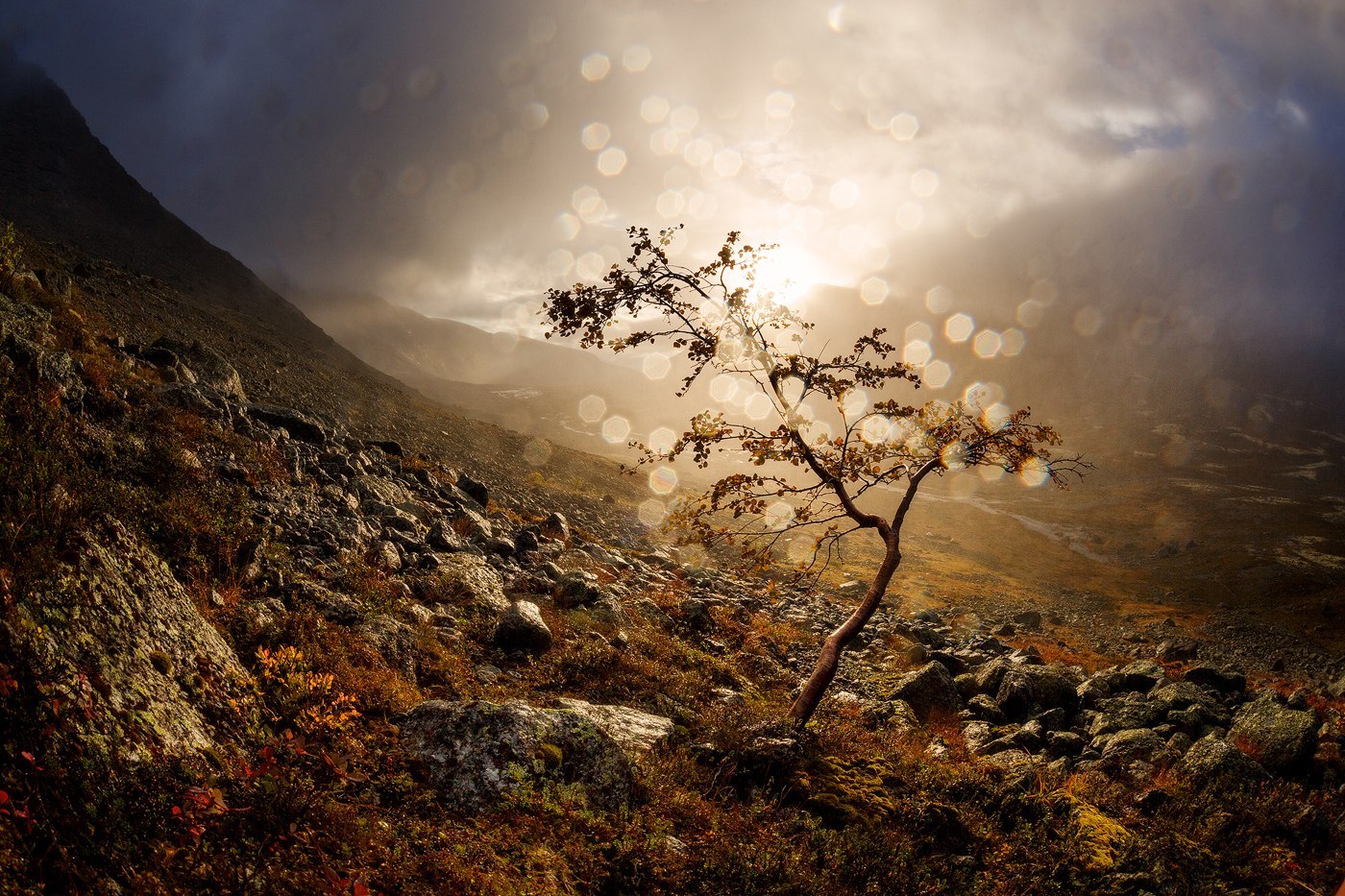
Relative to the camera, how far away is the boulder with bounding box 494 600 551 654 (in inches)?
421

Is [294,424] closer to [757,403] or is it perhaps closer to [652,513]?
[757,403]

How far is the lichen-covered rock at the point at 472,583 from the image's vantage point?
11961 mm

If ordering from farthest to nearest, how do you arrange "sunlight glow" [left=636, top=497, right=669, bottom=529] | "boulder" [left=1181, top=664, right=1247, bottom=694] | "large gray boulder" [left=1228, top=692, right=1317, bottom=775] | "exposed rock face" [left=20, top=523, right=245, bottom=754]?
"sunlight glow" [left=636, top=497, right=669, bottom=529], "boulder" [left=1181, top=664, right=1247, bottom=694], "large gray boulder" [left=1228, top=692, right=1317, bottom=775], "exposed rock face" [left=20, top=523, right=245, bottom=754]

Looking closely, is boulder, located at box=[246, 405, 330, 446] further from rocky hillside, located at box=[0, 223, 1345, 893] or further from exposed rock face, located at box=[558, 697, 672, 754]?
exposed rock face, located at box=[558, 697, 672, 754]

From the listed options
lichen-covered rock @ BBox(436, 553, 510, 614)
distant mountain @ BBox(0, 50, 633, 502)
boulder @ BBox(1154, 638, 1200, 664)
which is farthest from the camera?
distant mountain @ BBox(0, 50, 633, 502)

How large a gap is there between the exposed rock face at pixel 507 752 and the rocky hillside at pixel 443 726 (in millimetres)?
32

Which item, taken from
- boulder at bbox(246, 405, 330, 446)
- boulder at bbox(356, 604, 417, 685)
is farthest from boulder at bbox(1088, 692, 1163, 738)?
boulder at bbox(246, 405, 330, 446)

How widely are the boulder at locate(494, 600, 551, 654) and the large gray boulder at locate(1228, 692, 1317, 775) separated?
589 inches

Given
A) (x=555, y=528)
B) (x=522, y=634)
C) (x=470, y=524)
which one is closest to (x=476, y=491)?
(x=555, y=528)

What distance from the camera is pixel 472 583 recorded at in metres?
12.8

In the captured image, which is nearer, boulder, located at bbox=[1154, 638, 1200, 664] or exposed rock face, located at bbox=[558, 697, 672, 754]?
exposed rock face, located at bbox=[558, 697, 672, 754]

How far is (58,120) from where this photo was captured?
285ft

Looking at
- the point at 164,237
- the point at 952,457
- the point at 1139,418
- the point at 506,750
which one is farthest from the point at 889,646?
the point at 1139,418

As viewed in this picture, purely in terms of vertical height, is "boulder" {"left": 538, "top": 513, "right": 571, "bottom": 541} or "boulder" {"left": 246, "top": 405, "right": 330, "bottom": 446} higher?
"boulder" {"left": 246, "top": 405, "right": 330, "bottom": 446}
